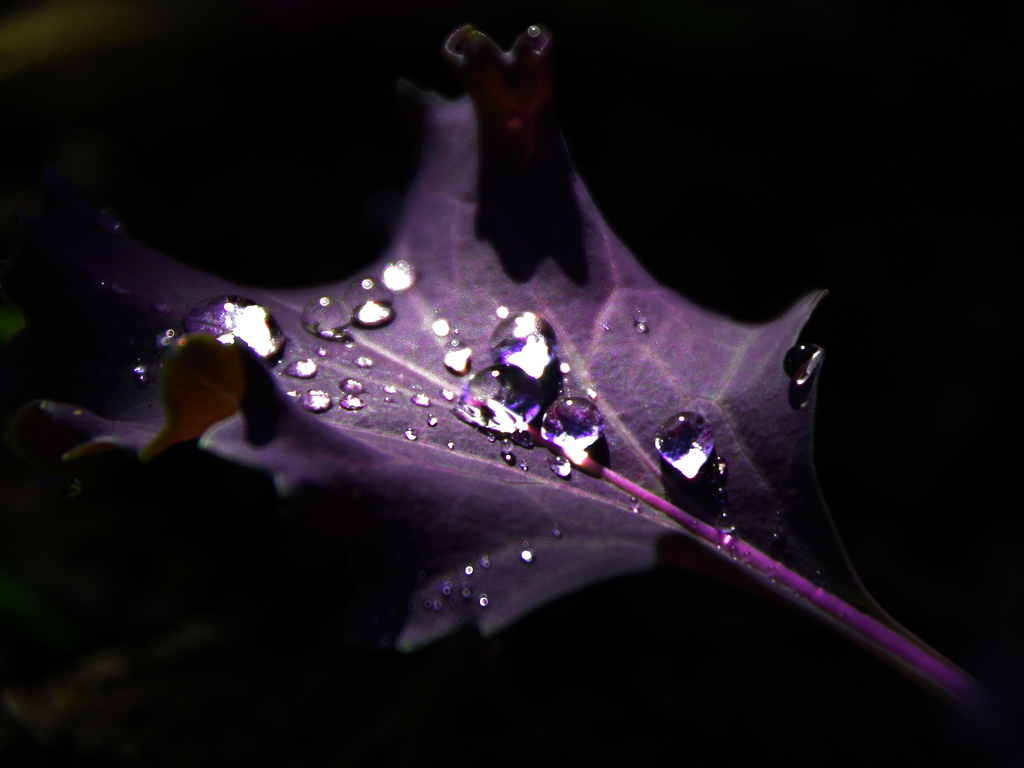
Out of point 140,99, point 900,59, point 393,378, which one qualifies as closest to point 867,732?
point 393,378

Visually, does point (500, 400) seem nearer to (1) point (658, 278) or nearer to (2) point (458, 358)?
(2) point (458, 358)

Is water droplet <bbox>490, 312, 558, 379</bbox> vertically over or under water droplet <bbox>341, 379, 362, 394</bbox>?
over

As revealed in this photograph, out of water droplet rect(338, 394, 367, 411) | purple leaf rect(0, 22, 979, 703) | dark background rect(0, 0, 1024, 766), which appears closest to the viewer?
purple leaf rect(0, 22, 979, 703)

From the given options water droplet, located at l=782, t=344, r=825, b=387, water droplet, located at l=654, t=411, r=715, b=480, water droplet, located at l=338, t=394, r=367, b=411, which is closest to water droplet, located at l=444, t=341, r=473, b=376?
water droplet, located at l=338, t=394, r=367, b=411

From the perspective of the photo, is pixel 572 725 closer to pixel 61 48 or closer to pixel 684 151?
pixel 684 151

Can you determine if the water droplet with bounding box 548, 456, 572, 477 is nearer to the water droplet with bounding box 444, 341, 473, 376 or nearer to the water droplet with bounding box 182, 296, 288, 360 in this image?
the water droplet with bounding box 444, 341, 473, 376

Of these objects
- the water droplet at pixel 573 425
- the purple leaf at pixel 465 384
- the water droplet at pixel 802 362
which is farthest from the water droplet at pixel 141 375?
the water droplet at pixel 802 362
